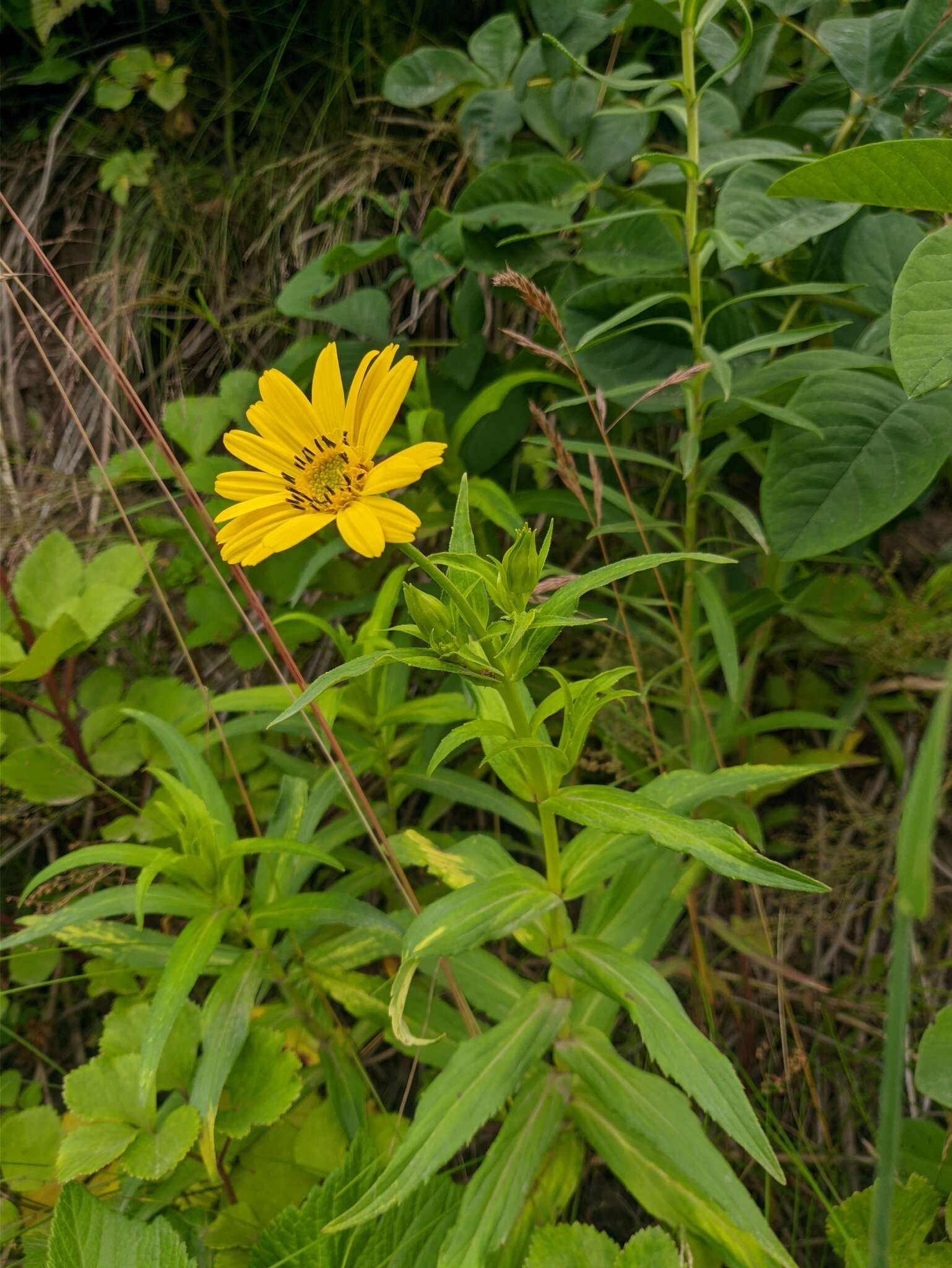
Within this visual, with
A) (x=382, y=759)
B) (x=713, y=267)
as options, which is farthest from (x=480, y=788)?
(x=713, y=267)

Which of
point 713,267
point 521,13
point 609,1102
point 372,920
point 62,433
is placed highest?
point 521,13

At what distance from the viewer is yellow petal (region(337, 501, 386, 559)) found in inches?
30.2

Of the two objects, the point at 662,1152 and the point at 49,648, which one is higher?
the point at 49,648

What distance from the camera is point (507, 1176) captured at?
40.4 inches

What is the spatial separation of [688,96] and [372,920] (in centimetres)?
116

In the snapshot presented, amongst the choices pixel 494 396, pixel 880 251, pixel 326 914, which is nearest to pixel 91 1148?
pixel 326 914

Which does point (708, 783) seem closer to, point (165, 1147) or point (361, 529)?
point (361, 529)

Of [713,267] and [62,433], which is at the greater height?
[713,267]

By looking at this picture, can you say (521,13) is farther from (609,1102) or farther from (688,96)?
(609,1102)

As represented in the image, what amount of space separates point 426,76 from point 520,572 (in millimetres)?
1297

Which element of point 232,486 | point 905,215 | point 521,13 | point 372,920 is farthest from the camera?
point 521,13

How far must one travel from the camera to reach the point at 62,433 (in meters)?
2.15

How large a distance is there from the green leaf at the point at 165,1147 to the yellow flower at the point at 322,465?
742 mm

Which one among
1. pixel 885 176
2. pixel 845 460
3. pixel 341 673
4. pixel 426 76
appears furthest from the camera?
pixel 426 76
